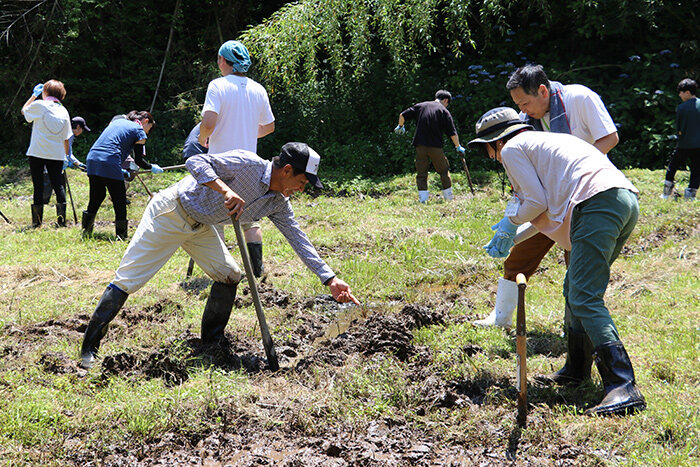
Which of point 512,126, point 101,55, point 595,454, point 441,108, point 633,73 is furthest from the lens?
point 101,55

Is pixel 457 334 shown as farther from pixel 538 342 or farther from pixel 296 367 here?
pixel 296 367

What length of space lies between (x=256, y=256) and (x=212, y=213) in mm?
1973

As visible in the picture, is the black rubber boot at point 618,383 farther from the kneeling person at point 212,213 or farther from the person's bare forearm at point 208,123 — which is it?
the person's bare forearm at point 208,123

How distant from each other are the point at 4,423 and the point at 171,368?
996mm

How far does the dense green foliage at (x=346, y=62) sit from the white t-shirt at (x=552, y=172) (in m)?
6.77

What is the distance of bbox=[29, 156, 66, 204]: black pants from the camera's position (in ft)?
26.4

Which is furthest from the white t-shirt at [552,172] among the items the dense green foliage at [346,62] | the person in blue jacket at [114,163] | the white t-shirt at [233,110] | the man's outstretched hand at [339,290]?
the dense green foliage at [346,62]

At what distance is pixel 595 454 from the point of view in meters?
2.86

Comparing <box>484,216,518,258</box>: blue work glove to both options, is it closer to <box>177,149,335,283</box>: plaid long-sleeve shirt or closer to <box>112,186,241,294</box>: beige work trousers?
<box>177,149,335,283</box>: plaid long-sleeve shirt

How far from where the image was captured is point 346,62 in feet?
42.5

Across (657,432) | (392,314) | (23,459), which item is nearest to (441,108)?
(392,314)

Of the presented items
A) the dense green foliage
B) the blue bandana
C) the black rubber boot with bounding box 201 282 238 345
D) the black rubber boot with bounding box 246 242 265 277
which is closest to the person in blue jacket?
the black rubber boot with bounding box 246 242 265 277

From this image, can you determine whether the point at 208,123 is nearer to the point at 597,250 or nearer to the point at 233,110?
the point at 233,110

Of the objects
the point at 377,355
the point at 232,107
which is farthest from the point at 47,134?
the point at 377,355
